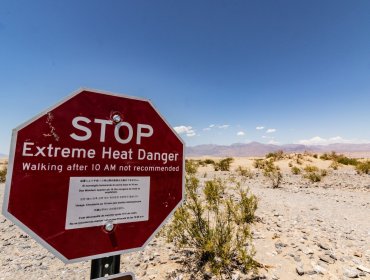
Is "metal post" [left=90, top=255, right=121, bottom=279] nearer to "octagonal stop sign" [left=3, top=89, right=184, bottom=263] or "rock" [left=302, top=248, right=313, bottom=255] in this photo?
"octagonal stop sign" [left=3, top=89, right=184, bottom=263]

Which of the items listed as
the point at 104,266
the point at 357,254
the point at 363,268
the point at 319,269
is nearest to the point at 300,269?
the point at 319,269

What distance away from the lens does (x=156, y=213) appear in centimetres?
153

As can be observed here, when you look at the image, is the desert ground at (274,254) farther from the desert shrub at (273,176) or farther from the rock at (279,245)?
the desert shrub at (273,176)

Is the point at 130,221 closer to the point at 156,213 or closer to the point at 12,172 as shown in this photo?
the point at 156,213

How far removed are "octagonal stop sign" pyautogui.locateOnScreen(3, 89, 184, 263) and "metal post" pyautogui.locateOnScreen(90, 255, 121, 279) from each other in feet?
0.26

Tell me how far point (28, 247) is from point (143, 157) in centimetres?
460

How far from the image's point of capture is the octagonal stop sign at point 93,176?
119 centimetres

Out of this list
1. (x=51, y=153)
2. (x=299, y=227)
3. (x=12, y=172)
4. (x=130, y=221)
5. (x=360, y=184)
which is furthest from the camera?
(x=360, y=184)

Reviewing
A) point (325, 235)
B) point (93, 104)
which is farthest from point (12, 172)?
point (325, 235)

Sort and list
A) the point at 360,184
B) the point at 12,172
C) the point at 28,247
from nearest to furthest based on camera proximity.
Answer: the point at 12,172, the point at 28,247, the point at 360,184

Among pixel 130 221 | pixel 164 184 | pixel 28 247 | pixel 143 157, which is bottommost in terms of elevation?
pixel 28 247

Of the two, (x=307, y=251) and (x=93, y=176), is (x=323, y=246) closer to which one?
(x=307, y=251)

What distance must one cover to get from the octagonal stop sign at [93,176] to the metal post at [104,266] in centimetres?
8

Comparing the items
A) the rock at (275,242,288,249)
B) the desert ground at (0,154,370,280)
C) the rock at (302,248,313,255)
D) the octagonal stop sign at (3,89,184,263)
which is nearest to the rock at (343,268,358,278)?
the desert ground at (0,154,370,280)
